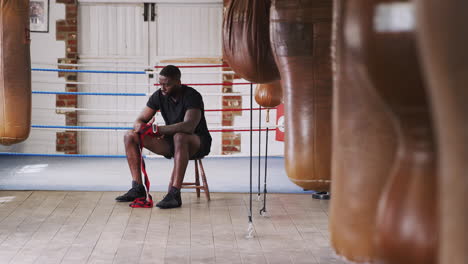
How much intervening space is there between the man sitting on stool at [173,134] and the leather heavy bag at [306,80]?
2481 millimetres

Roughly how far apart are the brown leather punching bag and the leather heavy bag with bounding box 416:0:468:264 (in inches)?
5.7

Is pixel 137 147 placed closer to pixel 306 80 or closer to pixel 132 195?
pixel 132 195

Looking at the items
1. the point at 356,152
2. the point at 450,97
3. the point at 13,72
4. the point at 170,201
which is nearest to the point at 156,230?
the point at 170,201

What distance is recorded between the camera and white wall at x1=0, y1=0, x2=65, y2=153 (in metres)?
6.62

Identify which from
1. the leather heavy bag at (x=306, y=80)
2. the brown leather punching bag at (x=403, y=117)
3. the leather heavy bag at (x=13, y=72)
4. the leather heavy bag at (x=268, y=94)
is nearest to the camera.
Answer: the brown leather punching bag at (x=403, y=117)

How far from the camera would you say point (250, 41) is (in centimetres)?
182

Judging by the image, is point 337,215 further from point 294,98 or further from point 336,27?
point 294,98

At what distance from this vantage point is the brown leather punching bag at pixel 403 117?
1.79ft

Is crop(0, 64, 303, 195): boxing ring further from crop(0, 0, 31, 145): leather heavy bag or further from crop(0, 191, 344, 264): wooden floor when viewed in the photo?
crop(0, 0, 31, 145): leather heavy bag

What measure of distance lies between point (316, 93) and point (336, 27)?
20.0 inches

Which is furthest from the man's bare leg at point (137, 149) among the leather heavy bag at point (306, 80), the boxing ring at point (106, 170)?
the leather heavy bag at point (306, 80)

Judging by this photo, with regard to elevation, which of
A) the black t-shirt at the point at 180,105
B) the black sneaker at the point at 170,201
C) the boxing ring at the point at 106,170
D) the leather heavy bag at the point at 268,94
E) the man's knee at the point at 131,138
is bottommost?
the boxing ring at the point at 106,170

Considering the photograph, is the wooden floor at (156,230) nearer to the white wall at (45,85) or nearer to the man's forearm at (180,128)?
the man's forearm at (180,128)

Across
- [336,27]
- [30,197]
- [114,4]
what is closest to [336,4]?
[336,27]
